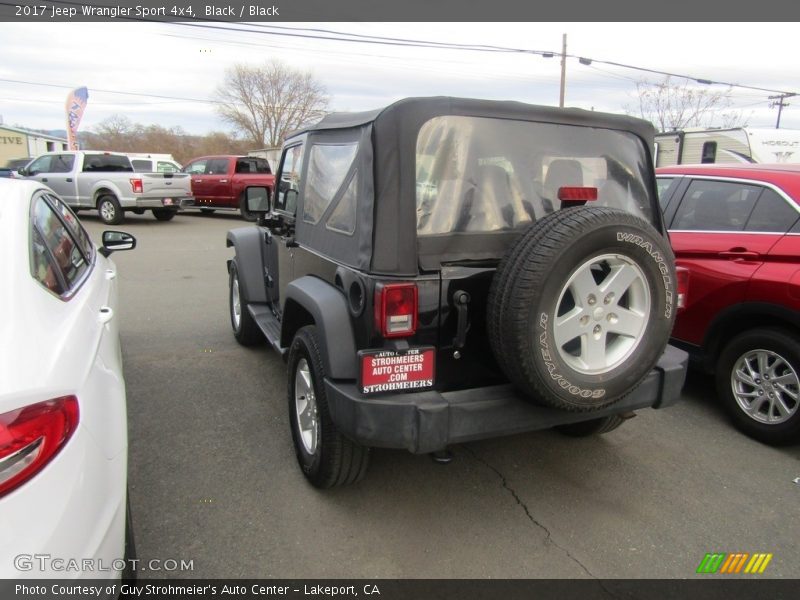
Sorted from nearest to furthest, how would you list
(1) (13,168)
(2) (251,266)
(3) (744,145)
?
(2) (251,266)
(3) (744,145)
(1) (13,168)

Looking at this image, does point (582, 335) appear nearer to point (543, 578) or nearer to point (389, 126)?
point (543, 578)

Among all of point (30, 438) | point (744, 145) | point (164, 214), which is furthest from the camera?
point (164, 214)

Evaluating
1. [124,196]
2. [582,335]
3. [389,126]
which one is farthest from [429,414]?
[124,196]

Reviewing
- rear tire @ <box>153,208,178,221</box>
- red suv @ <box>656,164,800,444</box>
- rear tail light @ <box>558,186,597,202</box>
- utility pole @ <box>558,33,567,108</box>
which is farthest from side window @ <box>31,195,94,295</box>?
utility pole @ <box>558,33,567,108</box>

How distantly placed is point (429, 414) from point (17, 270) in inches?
65.7


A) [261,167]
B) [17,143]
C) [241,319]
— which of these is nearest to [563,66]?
[261,167]

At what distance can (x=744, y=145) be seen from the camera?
11.1 meters

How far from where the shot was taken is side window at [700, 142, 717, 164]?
11828 mm

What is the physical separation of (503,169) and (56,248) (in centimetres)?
226

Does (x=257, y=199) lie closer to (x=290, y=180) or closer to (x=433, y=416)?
(x=290, y=180)

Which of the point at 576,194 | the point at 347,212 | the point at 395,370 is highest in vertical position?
the point at 576,194

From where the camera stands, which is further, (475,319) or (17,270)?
(475,319)

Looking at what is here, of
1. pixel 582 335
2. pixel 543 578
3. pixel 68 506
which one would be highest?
pixel 582 335

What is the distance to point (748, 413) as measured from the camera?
373cm
